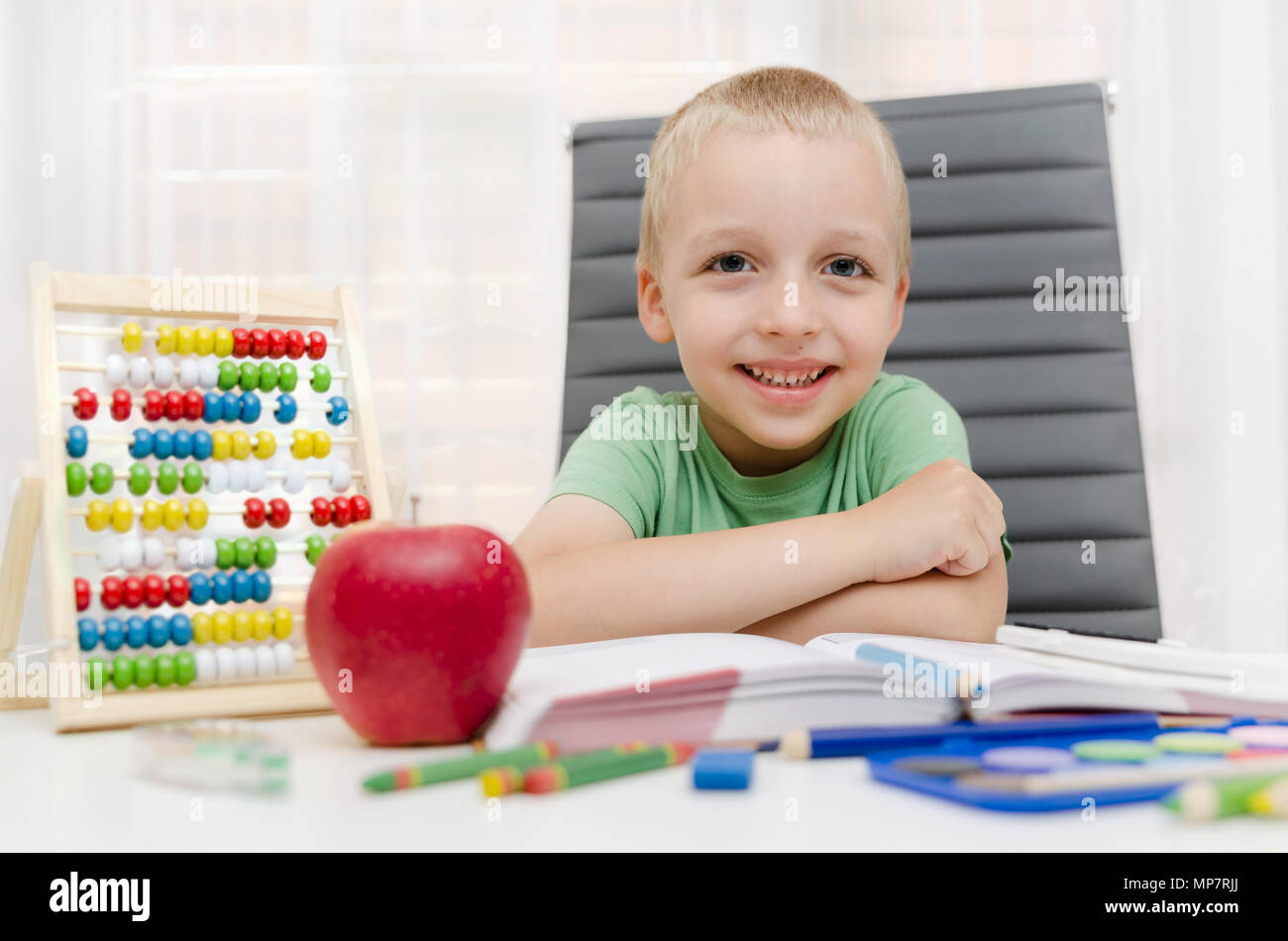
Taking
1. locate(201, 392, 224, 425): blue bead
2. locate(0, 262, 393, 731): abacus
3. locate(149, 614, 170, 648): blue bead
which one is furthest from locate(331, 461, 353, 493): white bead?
locate(149, 614, 170, 648): blue bead

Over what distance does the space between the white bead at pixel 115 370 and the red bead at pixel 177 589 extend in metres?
0.18

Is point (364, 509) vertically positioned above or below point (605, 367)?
below

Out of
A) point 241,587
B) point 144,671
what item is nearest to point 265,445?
point 241,587

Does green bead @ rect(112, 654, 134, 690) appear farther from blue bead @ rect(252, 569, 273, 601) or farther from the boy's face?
the boy's face

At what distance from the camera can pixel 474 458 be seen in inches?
101

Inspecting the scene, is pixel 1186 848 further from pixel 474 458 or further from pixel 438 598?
pixel 474 458

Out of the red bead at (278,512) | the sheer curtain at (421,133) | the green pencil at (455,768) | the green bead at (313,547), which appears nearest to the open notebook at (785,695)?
the green pencil at (455,768)

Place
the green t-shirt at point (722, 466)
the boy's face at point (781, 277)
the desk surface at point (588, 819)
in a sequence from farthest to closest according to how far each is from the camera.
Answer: the green t-shirt at point (722, 466), the boy's face at point (781, 277), the desk surface at point (588, 819)

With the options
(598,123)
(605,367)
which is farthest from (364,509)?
(598,123)

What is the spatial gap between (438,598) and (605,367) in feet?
3.54

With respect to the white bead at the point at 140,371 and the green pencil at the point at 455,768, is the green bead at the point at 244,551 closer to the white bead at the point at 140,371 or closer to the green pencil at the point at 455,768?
the white bead at the point at 140,371

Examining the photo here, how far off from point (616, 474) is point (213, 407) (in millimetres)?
448

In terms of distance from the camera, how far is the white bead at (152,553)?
83cm
